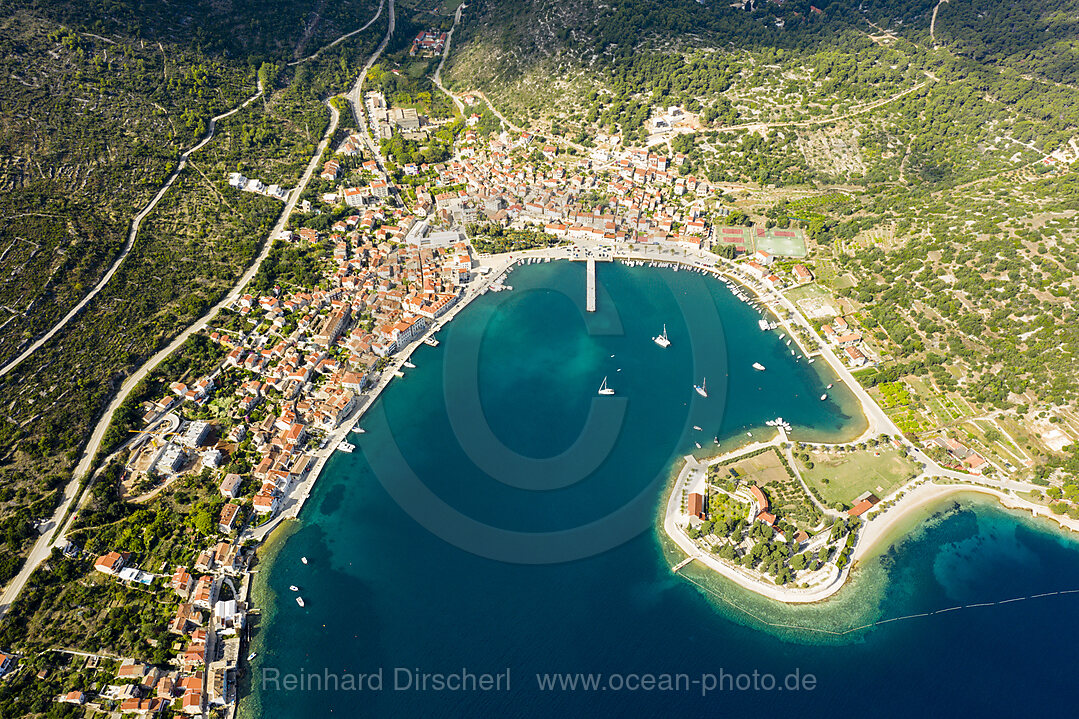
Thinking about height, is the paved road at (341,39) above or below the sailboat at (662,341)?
above

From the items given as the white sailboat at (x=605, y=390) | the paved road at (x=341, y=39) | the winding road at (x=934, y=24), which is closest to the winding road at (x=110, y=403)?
the paved road at (x=341, y=39)

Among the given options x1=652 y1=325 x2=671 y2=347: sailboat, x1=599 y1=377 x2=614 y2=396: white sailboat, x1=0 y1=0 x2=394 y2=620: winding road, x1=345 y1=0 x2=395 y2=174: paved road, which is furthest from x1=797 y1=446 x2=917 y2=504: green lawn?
x1=345 y1=0 x2=395 y2=174: paved road

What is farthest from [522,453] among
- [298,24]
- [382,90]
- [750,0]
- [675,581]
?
[750,0]

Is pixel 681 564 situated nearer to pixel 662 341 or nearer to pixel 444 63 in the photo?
pixel 662 341

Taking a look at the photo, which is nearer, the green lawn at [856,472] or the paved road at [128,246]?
the green lawn at [856,472]

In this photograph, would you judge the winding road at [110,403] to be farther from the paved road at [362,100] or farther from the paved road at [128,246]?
the paved road at [362,100]

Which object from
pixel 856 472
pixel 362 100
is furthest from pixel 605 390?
pixel 362 100
